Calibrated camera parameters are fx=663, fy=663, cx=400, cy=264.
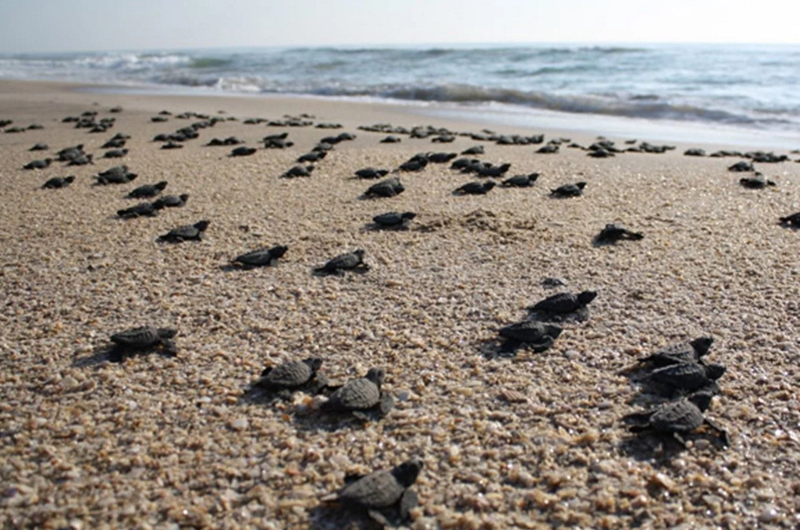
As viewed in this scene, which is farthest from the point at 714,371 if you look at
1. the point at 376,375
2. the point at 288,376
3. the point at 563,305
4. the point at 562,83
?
the point at 562,83

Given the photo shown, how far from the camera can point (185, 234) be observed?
5359mm

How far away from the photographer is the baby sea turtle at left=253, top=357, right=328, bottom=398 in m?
3.03

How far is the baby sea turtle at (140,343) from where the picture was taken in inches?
132

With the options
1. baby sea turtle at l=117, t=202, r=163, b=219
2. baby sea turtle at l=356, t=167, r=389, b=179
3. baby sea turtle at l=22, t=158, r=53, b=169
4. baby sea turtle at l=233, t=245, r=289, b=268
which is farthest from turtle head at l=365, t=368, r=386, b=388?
baby sea turtle at l=22, t=158, r=53, b=169

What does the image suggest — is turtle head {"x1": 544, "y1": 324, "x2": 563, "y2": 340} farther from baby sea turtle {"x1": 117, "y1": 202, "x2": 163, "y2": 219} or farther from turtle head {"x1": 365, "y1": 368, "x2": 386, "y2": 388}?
baby sea turtle {"x1": 117, "y1": 202, "x2": 163, "y2": 219}

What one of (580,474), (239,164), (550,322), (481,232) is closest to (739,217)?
(481,232)

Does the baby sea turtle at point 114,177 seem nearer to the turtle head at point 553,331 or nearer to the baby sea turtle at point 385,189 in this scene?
the baby sea turtle at point 385,189

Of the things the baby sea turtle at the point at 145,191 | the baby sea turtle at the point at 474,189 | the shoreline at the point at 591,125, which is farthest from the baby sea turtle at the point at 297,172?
the shoreline at the point at 591,125

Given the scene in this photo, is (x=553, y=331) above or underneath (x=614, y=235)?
underneath

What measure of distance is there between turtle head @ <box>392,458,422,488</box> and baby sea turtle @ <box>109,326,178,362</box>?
5.13 feet

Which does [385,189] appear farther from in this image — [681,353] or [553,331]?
[681,353]

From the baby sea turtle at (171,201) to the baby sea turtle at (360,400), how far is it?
417 cm

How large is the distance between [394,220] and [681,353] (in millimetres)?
2947

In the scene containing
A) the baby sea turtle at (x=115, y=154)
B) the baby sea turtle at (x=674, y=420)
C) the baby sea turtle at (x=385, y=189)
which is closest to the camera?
the baby sea turtle at (x=674, y=420)
